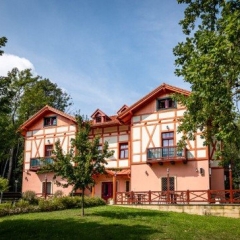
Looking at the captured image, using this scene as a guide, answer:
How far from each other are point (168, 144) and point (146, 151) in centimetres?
178

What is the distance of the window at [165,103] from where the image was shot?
26586 mm

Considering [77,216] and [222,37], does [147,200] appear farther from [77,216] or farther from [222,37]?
[222,37]

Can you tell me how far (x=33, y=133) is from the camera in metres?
33.4

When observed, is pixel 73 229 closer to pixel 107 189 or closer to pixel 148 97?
pixel 148 97

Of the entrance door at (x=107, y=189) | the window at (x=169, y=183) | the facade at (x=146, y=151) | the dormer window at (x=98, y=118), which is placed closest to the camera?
the facade at (x=146, y=151)

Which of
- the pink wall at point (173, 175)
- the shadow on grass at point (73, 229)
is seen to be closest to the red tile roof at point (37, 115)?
the pink wall at point (173, 175)

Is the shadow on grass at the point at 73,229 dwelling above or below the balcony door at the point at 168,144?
below

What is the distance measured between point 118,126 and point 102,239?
57.3 feet

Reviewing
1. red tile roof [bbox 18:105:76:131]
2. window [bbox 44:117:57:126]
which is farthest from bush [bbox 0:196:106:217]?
red tile roof [bbox 18:105:76:131]

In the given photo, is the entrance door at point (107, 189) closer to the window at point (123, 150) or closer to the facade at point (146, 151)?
the facade at point (146, 151)

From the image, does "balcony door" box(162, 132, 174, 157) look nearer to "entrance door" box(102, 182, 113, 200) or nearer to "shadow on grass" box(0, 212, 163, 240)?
"entrance door" box(102, 182, 113, 200)

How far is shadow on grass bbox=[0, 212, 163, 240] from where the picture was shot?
1324 cm

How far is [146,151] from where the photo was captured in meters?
26.5

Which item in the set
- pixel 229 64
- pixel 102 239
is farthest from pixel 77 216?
pixel 229 64
